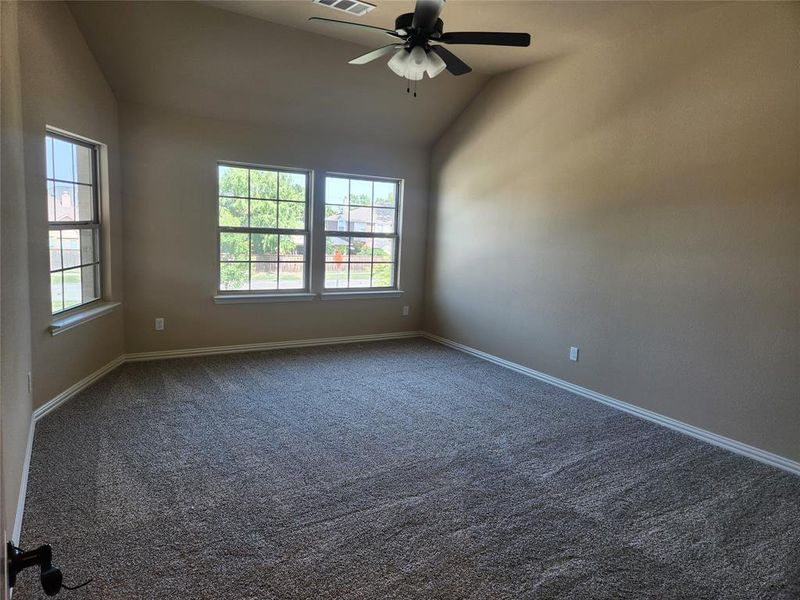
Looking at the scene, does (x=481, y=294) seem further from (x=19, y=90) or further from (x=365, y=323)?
(x=19, y=90)

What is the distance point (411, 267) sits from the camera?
625 centimetres

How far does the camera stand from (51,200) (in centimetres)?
355

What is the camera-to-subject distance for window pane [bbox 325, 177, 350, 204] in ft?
18.4

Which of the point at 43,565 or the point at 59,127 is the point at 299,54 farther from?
the point at 43,565

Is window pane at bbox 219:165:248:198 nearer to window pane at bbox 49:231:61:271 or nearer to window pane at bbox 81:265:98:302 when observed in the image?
window pane at bbox 81:265:98:302

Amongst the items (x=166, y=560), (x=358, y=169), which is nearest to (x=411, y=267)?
(x=358, y=169)

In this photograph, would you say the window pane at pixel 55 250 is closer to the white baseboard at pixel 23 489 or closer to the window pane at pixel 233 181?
the white baseboard at pixel 23 489

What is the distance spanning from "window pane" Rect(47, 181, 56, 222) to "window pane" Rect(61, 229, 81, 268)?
0.18 meters

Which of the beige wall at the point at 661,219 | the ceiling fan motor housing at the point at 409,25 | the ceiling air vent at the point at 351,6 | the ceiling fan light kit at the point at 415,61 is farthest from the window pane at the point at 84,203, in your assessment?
the beige wall at the point at 661,219

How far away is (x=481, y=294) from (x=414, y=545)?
3.51 meters

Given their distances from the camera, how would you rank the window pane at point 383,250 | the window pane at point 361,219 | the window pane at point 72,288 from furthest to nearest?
1. the window pane at point 383,250
2. the window pane at point 361,219
3. the window pane at point 72,288

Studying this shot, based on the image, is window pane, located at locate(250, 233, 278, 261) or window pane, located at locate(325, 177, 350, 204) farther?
window pane, located at locate(325, 177, 350, 204)

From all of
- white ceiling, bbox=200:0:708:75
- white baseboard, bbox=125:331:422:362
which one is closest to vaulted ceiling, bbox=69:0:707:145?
white ceiling, bbox=200:0:708:75

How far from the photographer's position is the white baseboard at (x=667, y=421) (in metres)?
3.07
